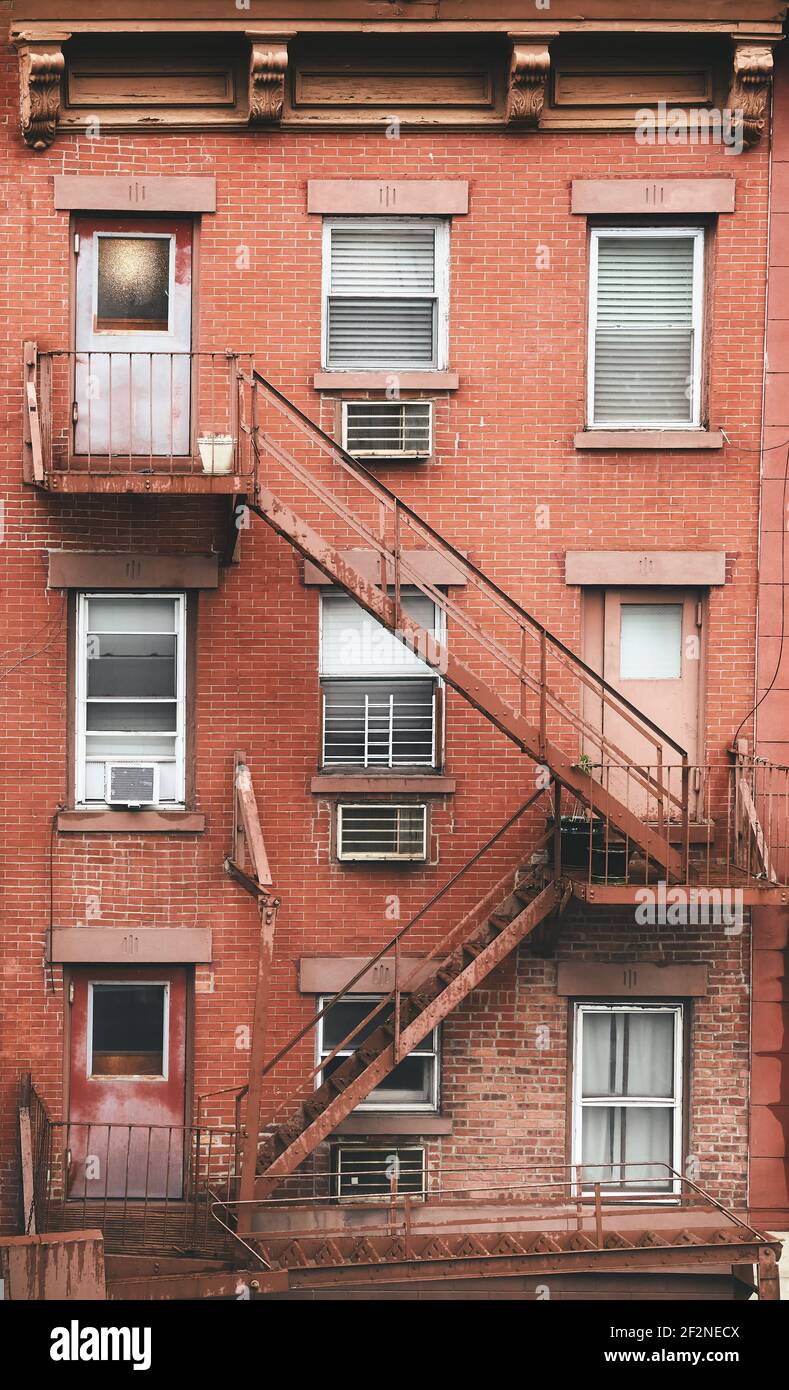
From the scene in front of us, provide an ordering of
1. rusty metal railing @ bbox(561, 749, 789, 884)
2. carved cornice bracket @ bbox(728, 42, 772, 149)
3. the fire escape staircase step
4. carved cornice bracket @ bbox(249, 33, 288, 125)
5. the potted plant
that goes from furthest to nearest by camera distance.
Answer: carved cornice bracket @ bbox(728, 42, 772, 149) → carved cornice bracket @ bbox(249, 33, 288, 125) → rusty metal railing @ bbox(561, 749, 789, 884) → the potted plant → the fire escape staircase step

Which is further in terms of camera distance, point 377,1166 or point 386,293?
point 386,293

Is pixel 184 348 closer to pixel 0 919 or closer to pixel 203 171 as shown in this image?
pixel 203 171

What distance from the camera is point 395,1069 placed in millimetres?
13375

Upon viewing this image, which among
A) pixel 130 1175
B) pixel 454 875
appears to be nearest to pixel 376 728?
pixel 454 875

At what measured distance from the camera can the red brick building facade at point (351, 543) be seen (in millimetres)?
13227

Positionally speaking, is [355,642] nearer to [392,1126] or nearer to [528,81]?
[392,1126]

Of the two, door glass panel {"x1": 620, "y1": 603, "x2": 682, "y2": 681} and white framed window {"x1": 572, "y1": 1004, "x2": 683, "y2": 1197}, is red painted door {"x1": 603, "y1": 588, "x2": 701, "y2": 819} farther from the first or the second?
white framed window {"x1": 572, "y1": 1004, "x2": 683, "y2": 1197}

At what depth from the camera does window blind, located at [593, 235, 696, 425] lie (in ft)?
44.5

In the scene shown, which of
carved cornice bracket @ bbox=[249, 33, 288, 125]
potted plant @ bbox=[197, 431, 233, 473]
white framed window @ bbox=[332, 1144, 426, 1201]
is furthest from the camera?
white framed window @ bbox=[332, 1144, 426, 1201]

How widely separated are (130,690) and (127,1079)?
3231mm

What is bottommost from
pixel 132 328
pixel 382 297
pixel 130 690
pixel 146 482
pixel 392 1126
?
pixel 392 1126

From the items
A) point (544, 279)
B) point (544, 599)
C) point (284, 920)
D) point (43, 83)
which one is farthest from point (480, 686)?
point (43, 83)

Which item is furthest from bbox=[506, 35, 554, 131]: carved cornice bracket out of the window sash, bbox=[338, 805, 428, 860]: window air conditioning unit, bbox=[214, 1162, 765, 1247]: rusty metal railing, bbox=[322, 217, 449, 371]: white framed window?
bbox=[214, 1162, 765, 1247]: rusty metal railing

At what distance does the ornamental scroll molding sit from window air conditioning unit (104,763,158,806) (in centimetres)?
615
